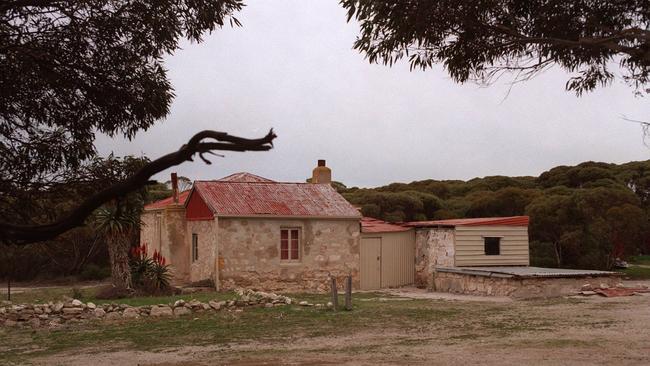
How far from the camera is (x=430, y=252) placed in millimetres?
27500

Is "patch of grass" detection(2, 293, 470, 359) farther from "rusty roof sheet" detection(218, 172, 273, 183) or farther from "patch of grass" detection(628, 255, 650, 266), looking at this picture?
"patch of grass" detection(628, 255, 650, 266)

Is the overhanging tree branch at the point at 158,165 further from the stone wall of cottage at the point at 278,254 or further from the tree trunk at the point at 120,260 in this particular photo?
the stone wall of cottage at the point at 278,254

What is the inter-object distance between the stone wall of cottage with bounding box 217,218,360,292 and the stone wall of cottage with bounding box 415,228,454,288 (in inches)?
111

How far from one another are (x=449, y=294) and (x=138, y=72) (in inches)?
699

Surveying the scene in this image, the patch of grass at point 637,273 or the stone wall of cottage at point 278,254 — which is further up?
the stone wall of cottage at point 278,254

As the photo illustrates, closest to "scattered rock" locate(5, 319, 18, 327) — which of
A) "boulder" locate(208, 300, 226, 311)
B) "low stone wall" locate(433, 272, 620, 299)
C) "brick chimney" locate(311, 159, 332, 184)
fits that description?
"boulder" locate(208, 300, 226, 311)

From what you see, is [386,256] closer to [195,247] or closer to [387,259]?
[387,259]

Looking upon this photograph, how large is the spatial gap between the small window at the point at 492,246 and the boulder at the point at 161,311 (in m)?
13.6

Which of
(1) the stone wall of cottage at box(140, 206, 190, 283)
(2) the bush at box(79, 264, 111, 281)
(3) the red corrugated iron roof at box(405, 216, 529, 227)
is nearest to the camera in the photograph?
(3) the red corrugated iron roof at box(405, 216, 529, 227)

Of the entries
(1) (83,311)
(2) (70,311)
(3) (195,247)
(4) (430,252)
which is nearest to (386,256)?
(4) (430,252)

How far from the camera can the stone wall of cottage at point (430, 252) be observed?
26.7 meters


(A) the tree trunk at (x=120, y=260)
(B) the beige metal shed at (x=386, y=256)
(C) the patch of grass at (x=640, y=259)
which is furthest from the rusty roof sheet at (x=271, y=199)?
(C) the patch of grass at (x=640, y=259)

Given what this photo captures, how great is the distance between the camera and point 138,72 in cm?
924

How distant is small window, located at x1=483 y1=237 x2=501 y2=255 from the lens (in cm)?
2725
